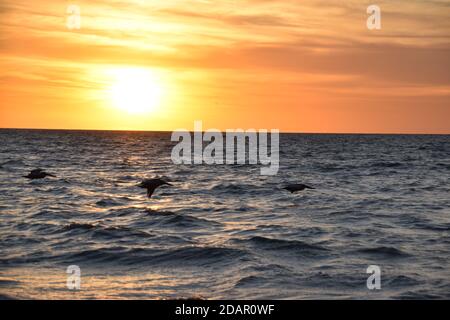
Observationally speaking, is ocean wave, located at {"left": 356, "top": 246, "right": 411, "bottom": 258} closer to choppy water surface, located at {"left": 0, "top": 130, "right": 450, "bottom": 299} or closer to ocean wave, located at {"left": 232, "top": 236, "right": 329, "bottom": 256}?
choppy water surface, located at {"left": 0, "top": 130, "right": 450, "bottom": 299}

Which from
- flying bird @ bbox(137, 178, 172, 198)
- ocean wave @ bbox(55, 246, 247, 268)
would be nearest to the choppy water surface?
ocean wave @ bbox(55, 246, 247, 268)

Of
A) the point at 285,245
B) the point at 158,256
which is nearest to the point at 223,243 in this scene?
the point at 285,245

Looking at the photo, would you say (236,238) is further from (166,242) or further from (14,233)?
(14,233)

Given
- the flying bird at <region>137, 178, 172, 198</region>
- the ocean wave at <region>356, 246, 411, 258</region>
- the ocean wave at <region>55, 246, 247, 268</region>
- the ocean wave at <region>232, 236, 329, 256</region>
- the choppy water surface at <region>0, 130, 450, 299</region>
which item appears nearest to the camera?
the choppy water surface at <region>0, 130, 450, 299</region>

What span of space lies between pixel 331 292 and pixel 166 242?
22.2 ft

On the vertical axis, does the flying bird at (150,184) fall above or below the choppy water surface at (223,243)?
above

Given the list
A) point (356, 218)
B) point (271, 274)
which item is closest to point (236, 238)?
point (271, 274)

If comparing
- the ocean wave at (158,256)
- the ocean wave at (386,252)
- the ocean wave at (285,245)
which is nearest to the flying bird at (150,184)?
the ocean wave at (285,245)

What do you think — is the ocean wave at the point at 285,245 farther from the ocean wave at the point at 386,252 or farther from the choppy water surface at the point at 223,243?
the ocean wave at the point at 386,252

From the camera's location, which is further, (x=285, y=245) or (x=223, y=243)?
(x=223, y=243)

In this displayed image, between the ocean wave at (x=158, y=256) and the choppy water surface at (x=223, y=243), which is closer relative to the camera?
the choppy water surface at (x=223, y=243)

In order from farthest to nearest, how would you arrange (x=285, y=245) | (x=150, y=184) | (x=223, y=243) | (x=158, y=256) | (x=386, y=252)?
(x=150, y=184) < (x=223, y=243) < (x=285, y=245) < (x=386, y=252) < (x=158, y=256)

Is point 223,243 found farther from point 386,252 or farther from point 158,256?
point 386,252
